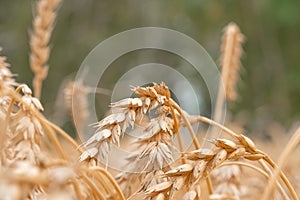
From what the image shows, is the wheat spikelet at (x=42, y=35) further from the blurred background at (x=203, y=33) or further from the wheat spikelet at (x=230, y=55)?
the blurred background at (x=203, y=33)

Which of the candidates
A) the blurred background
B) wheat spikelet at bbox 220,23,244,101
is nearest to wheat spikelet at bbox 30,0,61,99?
wheat spikelet at bbox 220,23,244,101

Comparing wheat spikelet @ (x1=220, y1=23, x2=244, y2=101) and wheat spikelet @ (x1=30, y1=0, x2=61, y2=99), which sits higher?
wheat spikelet @ (x1=30, y1=0, x2=61, y2=99)

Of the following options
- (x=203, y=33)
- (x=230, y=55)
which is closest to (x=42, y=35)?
(x=230, y=55)

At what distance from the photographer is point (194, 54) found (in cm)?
492

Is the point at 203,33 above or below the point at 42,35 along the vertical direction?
above

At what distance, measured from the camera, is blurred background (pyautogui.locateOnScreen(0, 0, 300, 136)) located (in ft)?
15.6

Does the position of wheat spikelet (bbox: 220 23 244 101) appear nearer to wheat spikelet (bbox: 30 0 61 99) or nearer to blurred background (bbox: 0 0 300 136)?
wheat spikelet (bbox: 30 0 61 99)

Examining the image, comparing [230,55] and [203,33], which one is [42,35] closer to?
[230,55]

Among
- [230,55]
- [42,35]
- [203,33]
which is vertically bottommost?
[230,55]

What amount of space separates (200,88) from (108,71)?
3.03 feet

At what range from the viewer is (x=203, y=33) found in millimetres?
4859

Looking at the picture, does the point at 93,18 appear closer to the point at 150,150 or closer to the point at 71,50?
the point at 71,50

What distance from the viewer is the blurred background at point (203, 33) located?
4754 mm

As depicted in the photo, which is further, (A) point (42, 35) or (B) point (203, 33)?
(B) point (203, 33)
